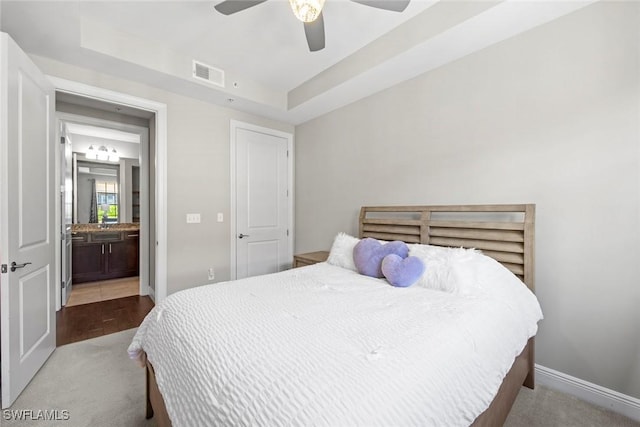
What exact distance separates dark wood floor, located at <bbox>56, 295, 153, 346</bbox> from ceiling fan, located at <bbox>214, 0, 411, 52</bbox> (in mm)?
3058

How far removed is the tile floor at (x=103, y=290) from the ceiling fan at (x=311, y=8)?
155 inches

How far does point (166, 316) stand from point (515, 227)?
2237 mm

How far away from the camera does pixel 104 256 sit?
4469mm

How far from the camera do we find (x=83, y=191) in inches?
201

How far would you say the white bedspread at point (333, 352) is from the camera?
0.76 m

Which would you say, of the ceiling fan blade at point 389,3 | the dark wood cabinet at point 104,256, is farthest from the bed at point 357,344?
the dark wood cabinet at point 104,256

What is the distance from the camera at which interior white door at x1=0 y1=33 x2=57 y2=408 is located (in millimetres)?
1668

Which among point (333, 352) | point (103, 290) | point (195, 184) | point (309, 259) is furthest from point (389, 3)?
A: point (103, 290)

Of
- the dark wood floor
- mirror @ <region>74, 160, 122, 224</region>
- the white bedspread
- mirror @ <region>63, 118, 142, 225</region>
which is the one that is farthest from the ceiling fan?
mirror @ <region>74, 160, 122, 224</region>

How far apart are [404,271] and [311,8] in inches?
65.4

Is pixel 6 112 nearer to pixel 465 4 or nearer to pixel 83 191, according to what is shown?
pixel 465 4

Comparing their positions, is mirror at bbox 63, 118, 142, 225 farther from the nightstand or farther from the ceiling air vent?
the nightstand

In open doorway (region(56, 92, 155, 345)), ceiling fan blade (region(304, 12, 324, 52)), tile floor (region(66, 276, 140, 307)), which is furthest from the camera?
tile floor (region(66, 276, 140, 307))

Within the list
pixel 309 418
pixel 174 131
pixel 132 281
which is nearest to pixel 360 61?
pixel 174 131
